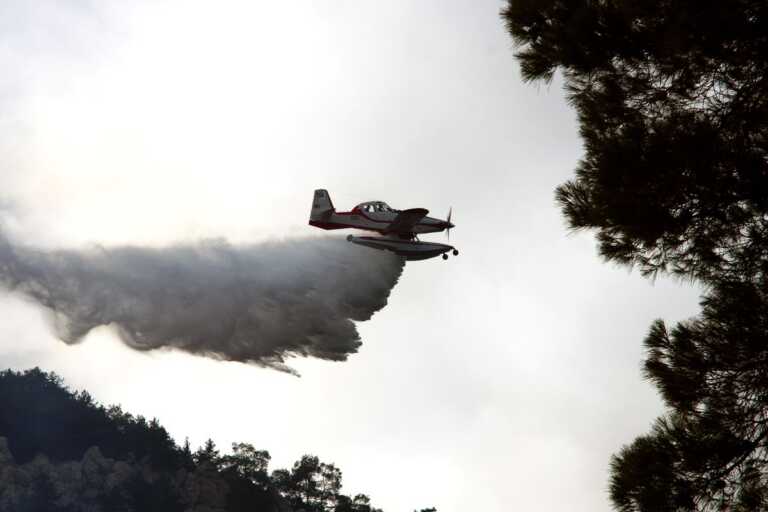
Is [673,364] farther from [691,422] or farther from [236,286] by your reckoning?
[236,286]

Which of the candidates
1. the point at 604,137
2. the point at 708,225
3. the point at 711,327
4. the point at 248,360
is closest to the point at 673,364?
the point at 711,327

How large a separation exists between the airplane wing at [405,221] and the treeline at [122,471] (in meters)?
87.0

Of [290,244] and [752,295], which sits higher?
[290,244]

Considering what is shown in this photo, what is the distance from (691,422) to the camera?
15.0 meters

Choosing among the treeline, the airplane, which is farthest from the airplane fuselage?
the treeline

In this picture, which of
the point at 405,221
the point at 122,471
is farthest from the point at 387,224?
the point at 122,471

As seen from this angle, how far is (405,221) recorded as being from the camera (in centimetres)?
4406

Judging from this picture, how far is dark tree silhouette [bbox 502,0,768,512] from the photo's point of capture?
14656 mm

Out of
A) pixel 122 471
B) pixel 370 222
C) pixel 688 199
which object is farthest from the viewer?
pixel 122 471

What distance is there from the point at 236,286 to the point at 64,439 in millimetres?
108532

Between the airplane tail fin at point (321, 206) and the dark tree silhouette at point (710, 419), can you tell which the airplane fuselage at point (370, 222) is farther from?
the dark tree silhouette at point (710, 419)

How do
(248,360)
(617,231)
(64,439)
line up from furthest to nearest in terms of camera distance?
(64,439) < (248,360) < (617,231)

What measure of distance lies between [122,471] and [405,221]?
98.4 m

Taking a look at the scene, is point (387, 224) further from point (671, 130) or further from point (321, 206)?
point (671, 130)
